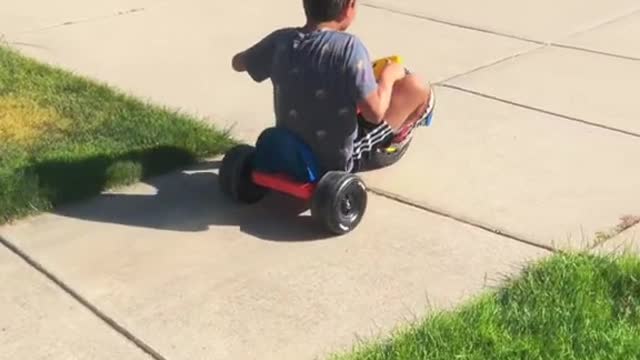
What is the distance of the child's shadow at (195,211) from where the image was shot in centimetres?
462

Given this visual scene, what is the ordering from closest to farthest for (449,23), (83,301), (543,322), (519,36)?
(543,322) → (83,301) → (519,36) → (449,23)

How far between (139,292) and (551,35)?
164 inches

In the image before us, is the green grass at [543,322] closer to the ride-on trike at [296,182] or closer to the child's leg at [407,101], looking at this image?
the ride-on trike at [296,182]

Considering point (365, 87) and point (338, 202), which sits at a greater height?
point (365, 87)

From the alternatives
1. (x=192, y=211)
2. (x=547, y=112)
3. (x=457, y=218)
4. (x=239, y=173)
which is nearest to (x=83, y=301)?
(x=192, y=211)

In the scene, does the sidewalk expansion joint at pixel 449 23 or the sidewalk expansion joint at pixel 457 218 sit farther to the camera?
the sidewalk expansion joint at pixel 449 23

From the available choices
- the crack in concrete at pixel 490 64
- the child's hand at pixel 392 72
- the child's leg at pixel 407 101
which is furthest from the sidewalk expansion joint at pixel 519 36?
the child's hand at pixel 392 72

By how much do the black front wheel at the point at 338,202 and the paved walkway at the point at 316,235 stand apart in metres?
0.08

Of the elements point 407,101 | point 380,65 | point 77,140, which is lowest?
point 77,140

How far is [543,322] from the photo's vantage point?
147 inches

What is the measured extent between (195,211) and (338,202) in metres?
0.71

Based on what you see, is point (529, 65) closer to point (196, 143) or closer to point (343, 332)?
point (196, 143)

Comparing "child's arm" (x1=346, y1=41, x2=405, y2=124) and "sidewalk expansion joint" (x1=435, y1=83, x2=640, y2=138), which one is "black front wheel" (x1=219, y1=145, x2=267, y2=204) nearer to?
"child's arm" (x1=346, y1=41, x2=405, y2=124)

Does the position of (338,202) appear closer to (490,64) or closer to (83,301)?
(83,301)
